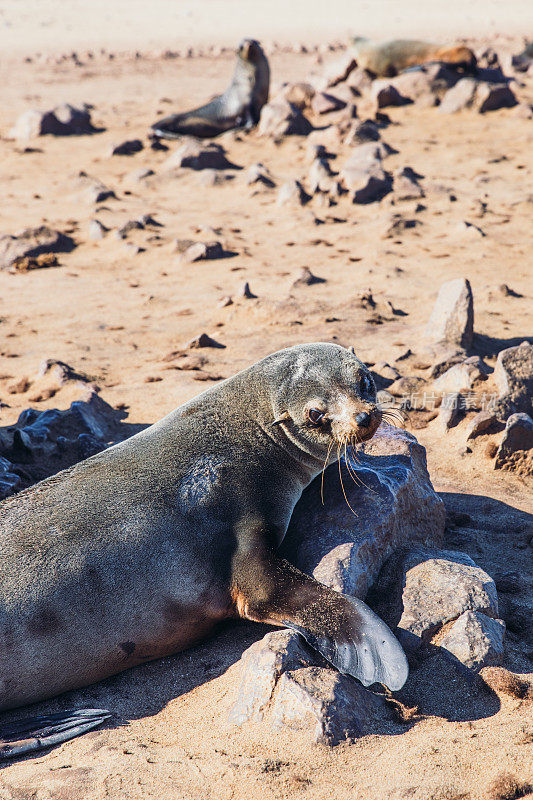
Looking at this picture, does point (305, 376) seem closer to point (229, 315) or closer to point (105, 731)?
point (105, 731)

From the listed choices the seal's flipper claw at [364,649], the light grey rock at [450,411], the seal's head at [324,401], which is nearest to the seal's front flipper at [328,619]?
the seal's flipper claw at [364,649]

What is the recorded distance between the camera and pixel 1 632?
10.7 feet

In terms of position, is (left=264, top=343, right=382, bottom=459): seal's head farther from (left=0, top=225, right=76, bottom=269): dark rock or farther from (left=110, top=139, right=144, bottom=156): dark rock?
(left=110, top=139, right=144, bottom=156): dark rock

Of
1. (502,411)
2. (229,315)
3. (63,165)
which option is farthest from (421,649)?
(63,165)

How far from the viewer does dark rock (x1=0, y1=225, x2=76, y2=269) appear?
903 cm

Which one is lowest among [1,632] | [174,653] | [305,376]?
[174,653]

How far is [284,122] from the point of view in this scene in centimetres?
1319

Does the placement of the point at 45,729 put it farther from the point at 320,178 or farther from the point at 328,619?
the point at 320,178

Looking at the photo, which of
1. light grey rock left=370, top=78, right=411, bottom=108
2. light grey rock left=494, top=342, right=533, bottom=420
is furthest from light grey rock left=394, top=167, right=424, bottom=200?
light grey rock left=494, top=342, right=533, bottom=420

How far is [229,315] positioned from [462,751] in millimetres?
5227

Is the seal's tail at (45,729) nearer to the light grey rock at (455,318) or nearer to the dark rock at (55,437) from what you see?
the dark rock at (55,437)

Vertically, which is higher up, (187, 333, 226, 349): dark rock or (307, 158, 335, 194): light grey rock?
(307, 158, 335, 194): light grey rock

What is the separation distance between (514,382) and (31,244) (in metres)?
5.88

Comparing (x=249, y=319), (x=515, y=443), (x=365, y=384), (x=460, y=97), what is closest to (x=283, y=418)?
(x=365, y=384)
